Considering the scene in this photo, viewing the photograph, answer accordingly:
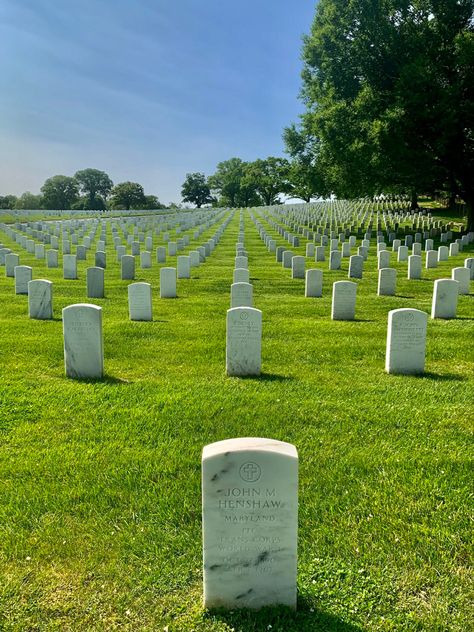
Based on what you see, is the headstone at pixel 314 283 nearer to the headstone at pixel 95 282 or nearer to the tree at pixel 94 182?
the headstone at pixel 95 282

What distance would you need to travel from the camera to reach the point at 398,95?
1048 inches

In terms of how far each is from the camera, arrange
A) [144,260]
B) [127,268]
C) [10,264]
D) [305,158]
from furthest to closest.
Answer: [305,158] → [144,260] → [10,264] → [127,268]

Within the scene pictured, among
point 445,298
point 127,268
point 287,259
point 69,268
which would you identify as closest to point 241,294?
point 445,298

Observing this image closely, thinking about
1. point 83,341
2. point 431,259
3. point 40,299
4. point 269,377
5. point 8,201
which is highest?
point 8,201

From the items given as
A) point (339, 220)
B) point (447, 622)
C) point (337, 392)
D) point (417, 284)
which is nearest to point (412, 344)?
point (337, 392)

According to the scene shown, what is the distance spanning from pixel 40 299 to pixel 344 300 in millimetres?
6460

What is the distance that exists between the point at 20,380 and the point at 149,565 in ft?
13.8

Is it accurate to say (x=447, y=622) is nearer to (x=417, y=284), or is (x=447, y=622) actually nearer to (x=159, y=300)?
(x=159, y=300)

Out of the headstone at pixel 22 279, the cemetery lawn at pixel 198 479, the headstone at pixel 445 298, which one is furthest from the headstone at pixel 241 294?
the headstone at pixel 22 279

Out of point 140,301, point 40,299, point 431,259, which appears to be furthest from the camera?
point 431,259

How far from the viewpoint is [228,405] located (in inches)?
237

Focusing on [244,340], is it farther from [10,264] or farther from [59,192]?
[59,192]

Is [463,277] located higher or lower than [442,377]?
higher

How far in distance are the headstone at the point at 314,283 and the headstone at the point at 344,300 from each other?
275cm
